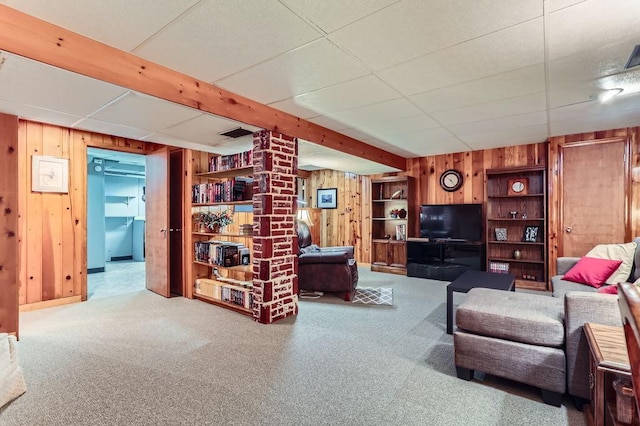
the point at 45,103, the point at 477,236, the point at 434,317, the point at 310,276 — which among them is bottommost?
the point at 434,317

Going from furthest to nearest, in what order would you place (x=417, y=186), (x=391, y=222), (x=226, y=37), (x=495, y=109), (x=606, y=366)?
(x=391, y=222) < (x=417, y=186) < (x=495, y=109) < (x=226, y=37) < (x=606, y=366)

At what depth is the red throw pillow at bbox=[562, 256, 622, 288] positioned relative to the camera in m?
2.98

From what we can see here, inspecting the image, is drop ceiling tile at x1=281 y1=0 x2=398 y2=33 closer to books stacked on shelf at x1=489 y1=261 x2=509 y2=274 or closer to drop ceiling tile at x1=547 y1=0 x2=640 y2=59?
drop ceiling tile at x1=547 y1=0 x2=640 y2=59

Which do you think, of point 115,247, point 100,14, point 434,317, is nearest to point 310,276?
point 434,317

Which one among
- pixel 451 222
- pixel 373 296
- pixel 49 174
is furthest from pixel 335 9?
pixel 451 222

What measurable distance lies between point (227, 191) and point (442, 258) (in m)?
3.78

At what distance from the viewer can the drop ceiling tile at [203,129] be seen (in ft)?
10.1

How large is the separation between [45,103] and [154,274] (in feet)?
8.54

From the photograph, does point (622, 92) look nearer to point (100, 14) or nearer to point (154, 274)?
point (100, 14)

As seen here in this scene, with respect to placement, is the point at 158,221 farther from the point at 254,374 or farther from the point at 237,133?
the point at 254,374

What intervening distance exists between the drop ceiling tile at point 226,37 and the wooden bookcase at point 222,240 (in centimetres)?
155

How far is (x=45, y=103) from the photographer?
9.01ft

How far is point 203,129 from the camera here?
3422 millimetres

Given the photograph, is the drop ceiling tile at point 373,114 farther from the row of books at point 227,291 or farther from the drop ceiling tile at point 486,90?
the row of books at point 227,291
